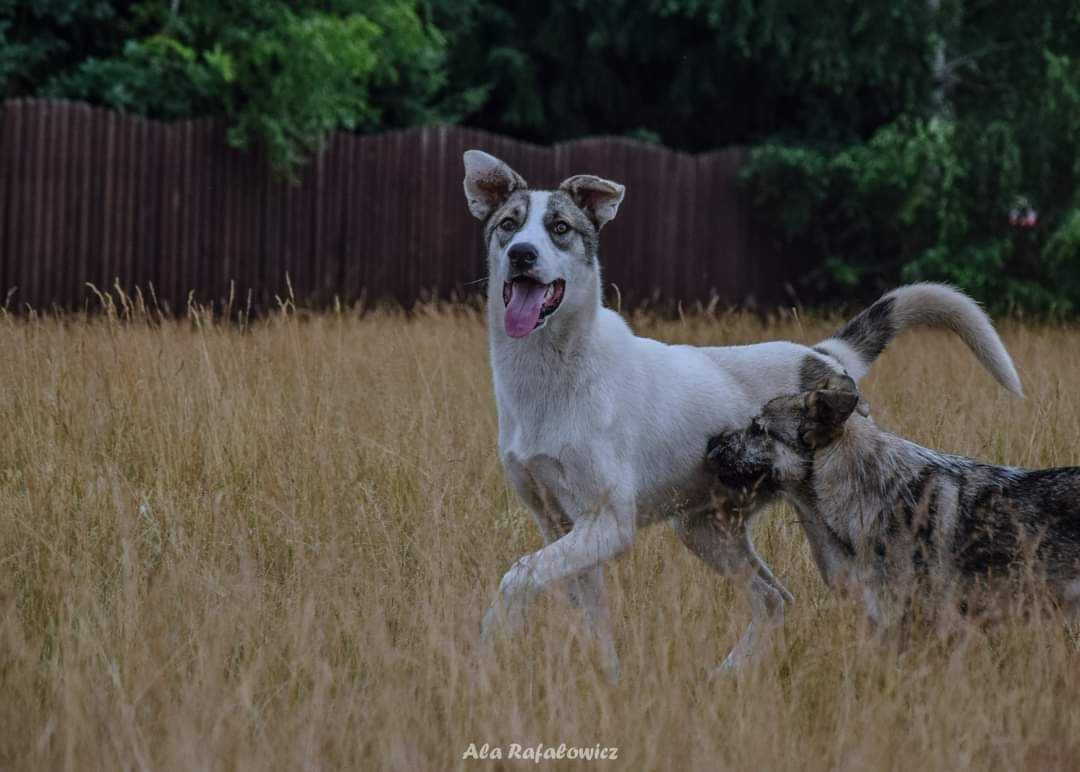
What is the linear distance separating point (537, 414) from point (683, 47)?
55.3 feet

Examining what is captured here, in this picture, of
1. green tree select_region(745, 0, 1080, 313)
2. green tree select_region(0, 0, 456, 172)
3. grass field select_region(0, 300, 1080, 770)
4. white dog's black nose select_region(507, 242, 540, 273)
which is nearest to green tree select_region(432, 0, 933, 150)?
green tree select_region(745, 0, 1080, 313)

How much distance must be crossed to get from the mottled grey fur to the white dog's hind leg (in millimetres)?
144

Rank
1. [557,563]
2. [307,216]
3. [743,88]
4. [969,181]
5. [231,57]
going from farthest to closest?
[743,88] → [307,216] → [969,181] → [231,57] → [557,563]

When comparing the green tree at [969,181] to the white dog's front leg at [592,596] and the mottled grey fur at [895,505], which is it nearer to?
the mottled grey fur at [895,505]

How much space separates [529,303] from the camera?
4773 mm

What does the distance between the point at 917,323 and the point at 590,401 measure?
5.52ft

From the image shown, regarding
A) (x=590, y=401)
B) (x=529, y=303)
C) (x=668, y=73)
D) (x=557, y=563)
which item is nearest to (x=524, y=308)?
(x=529, y=303)

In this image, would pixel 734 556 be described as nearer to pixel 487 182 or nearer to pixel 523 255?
pixel 523 255

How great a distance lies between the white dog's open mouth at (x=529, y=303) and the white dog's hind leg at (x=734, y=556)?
3.30ft

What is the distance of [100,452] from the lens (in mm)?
6133

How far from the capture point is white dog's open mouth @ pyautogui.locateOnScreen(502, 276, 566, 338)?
15.5 feet

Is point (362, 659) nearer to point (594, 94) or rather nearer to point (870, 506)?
point (870, 506)

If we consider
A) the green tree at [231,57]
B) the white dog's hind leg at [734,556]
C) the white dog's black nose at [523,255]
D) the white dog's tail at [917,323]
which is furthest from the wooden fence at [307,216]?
the white dog's black nose at [523,255]

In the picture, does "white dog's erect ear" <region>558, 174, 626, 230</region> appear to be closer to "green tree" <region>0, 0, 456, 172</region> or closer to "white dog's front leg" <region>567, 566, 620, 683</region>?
"white dog's front leg" <region>567, 566, 620, 683</region>
